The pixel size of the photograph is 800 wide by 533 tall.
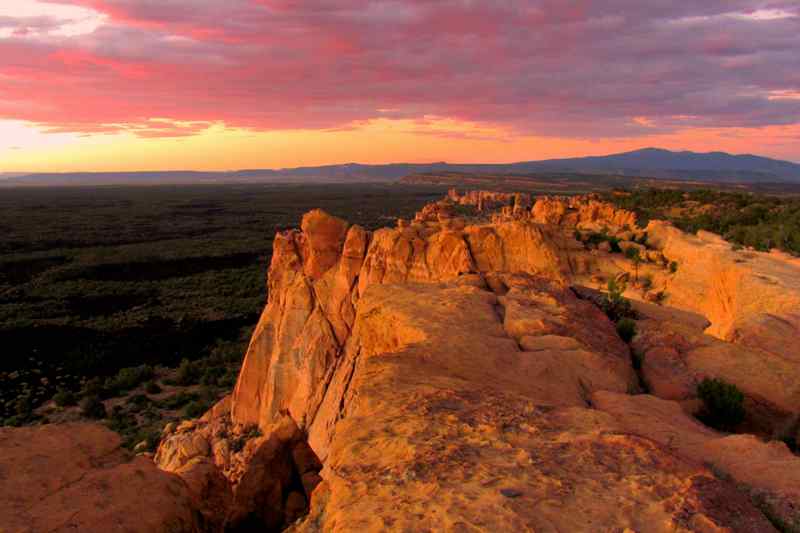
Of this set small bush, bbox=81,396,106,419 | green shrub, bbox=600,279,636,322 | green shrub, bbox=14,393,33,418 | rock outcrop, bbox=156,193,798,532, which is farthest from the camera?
green shrub, bbox=14,393,33,418

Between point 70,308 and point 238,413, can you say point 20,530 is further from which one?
point 70,308

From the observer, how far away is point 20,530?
6.10 m

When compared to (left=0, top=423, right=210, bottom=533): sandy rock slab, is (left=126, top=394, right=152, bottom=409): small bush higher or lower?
lower

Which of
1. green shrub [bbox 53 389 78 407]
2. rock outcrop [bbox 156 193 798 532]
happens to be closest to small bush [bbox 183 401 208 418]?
rock outcrop [bbox 156 193 798 532]

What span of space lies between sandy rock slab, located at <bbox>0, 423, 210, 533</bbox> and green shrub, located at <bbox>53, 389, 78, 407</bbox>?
29.9m

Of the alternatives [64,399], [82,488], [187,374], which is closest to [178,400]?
[187,374]

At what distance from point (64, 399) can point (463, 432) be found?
35.2 meters

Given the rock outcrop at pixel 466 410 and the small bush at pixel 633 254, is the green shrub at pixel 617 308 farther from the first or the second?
the small bush at pixel 633 254

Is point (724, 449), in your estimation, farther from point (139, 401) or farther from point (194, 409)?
point (139, 401)

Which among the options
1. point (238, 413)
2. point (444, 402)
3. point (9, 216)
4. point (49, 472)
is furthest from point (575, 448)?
point (9, 216)

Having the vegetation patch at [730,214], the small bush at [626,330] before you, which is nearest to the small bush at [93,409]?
the small bush at [626,330]

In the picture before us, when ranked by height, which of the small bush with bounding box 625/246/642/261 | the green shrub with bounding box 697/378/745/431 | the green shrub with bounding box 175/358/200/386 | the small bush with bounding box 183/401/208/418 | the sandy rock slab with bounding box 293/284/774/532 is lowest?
the green shrub with bounding box 175/358/200/386

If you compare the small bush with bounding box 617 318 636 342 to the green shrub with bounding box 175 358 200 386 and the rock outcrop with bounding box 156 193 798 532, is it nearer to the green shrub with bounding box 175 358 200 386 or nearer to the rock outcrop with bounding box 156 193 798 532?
the rock outcrop with bounding box 156 193 798 532

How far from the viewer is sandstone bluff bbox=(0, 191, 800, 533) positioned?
5.87m
